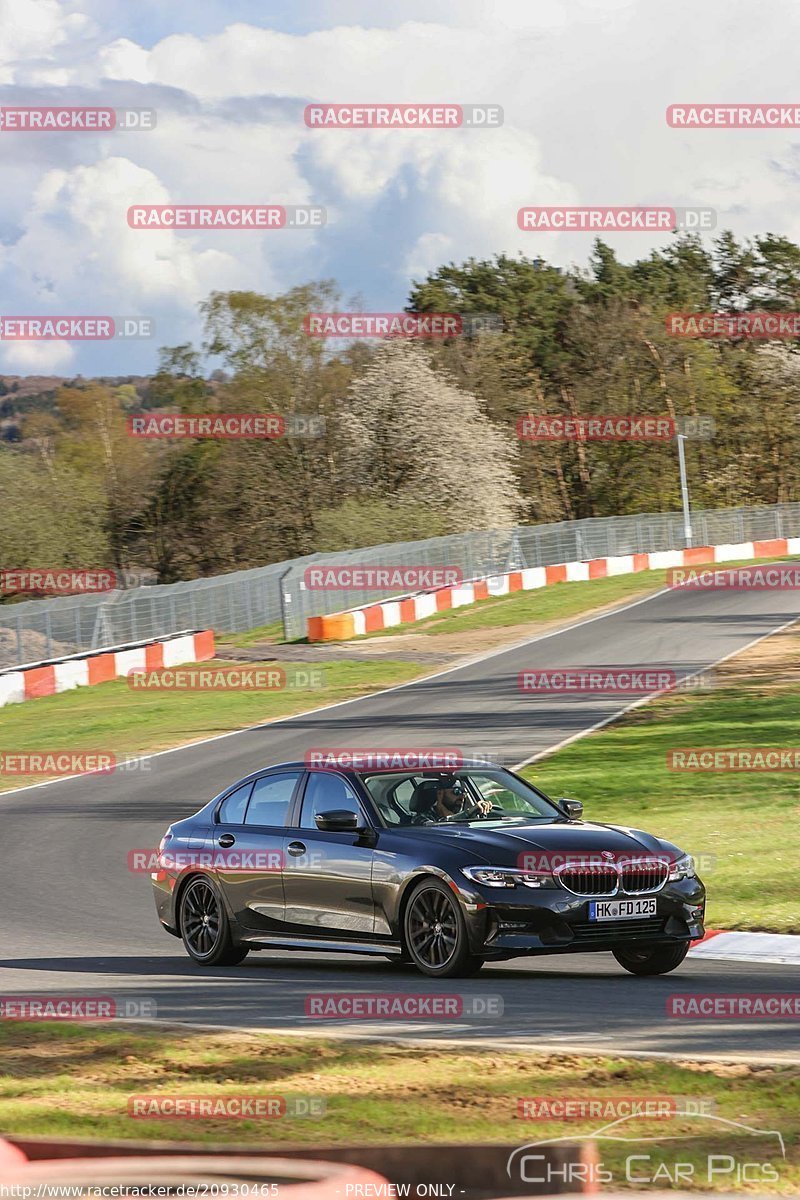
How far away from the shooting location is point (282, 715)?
3170 cm

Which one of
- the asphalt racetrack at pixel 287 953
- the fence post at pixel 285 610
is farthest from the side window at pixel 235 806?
the fence post at pixel 285 610

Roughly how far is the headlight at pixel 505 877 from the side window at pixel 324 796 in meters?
1.35

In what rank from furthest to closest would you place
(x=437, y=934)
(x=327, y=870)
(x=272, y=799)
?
(x=272, y=799) → (x=327, y=870) → (x=437, y=934)

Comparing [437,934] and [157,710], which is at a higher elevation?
[157,710]

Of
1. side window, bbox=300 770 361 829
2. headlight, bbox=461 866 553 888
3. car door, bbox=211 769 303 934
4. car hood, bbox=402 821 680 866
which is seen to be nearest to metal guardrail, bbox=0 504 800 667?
car door, bbox=211 769 303 934

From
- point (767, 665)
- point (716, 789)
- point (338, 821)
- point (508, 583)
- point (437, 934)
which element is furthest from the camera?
point (508, 583)

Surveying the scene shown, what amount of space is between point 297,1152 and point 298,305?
71.1 m

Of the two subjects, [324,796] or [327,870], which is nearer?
[327,870]

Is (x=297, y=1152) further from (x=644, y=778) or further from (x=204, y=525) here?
(x=204, y=525)

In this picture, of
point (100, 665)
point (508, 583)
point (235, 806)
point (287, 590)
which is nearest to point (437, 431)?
point (508, 583)

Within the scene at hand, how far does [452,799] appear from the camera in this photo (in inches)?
445

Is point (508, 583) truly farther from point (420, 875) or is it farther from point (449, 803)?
point (420, 875)

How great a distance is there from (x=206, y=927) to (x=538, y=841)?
9.36 ft

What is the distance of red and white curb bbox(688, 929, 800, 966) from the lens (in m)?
11.2
